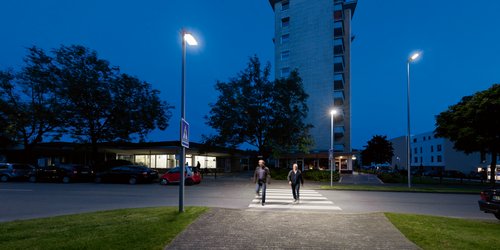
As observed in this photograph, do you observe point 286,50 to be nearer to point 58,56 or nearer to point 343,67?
point 343,67

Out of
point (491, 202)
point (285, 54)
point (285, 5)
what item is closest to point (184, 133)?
point (491, 202)

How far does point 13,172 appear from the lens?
26062 mm

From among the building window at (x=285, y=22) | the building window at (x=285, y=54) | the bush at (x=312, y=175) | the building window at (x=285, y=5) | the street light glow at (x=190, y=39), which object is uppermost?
the building window at (x=285, y=5)

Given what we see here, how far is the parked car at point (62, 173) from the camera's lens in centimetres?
2494

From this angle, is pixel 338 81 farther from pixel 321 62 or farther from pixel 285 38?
pixel 285 38

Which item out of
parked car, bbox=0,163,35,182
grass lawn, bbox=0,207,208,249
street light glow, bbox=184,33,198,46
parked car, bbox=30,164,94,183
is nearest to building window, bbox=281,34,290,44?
parked car, bbox=30,164,94,183

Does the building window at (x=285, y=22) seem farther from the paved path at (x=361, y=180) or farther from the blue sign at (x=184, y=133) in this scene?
the blue sign at (x=184, y=133)

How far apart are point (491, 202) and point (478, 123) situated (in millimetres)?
17785

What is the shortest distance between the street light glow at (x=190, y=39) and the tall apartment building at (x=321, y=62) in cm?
4008

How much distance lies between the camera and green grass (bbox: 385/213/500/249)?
594 cm

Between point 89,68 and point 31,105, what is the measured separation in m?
6.23

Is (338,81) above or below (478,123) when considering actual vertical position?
above

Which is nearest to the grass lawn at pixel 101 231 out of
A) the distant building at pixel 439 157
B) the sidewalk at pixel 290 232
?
the sidewalk at pixel 290 232

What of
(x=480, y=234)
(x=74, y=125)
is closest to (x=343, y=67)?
(x=74, y=125)
